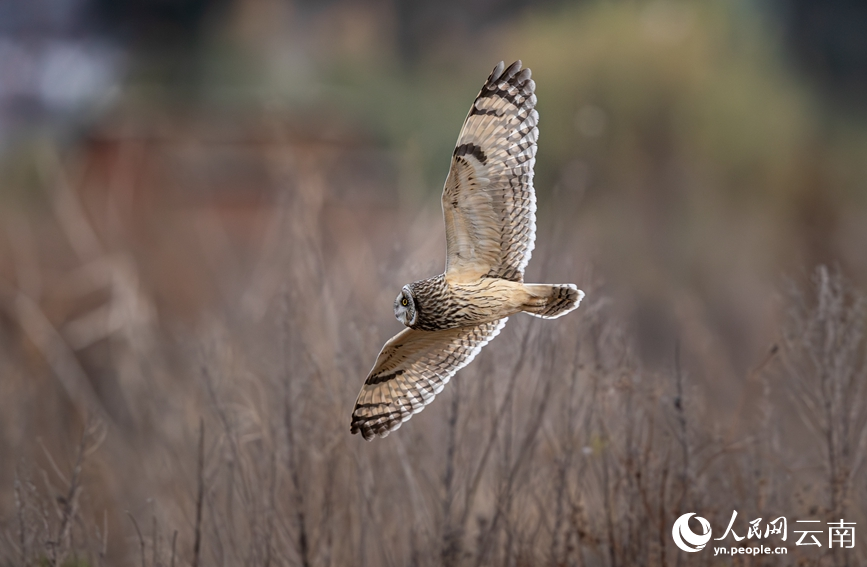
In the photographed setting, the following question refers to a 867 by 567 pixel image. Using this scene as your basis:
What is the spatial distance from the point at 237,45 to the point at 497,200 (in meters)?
13.4

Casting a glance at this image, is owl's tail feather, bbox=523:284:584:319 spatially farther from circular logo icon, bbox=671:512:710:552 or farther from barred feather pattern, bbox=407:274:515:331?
circular logo icon, bbox=671:512:710:552

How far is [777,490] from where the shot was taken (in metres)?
3.04

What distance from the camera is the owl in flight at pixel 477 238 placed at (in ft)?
6.41

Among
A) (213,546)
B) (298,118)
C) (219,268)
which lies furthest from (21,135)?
(213,546)

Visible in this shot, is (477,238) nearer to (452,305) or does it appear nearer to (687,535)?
(452,305)

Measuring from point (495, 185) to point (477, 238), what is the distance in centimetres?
14

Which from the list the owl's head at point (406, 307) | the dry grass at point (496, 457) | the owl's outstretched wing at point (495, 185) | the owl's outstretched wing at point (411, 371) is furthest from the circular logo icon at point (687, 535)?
the owl's head at point (406, 307)

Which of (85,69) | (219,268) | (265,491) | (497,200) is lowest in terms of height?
(265,491)

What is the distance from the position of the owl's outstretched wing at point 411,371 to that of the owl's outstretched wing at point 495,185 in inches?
6.4

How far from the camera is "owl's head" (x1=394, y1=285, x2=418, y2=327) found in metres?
1.73

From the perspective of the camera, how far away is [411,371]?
2.08 metres

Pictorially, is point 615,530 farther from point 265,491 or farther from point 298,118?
point 298,118

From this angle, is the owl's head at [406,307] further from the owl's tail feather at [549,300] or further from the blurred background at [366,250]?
the blurred background at [366,250]

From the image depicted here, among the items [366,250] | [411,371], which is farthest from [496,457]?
[366,250]
